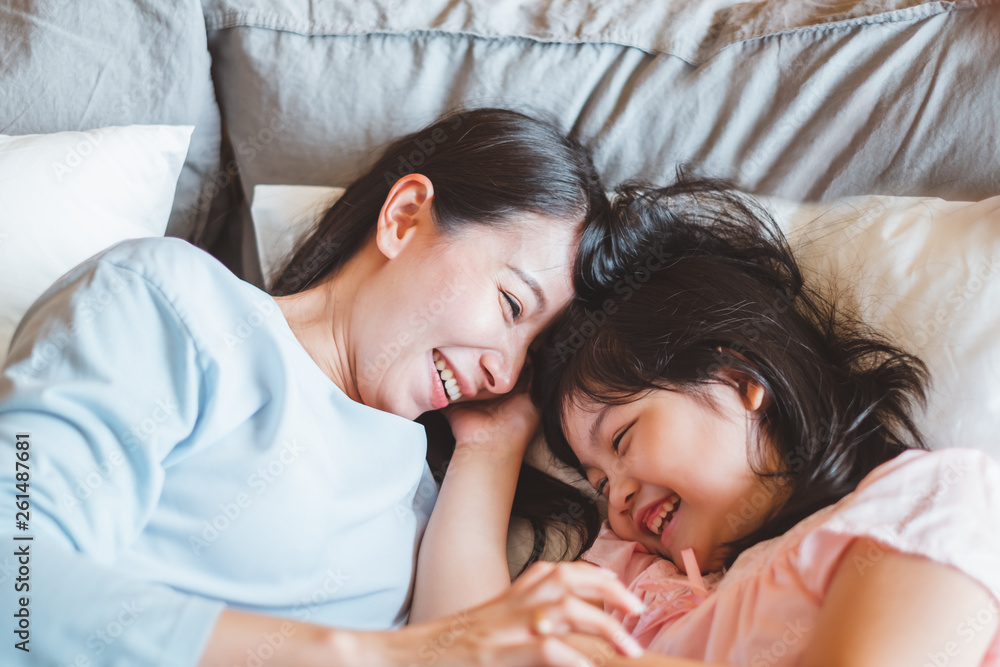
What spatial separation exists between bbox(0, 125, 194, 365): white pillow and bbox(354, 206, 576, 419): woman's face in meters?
0.43

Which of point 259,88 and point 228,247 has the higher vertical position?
point 259,88

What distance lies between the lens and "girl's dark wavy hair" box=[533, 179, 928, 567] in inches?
40.9

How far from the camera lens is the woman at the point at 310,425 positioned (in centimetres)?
73

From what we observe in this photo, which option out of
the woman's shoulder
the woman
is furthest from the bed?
the woman's shoulder

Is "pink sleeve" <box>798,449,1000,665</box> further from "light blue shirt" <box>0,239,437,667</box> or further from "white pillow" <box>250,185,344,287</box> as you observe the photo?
"white pillow" <box>250,185,344,287</box>

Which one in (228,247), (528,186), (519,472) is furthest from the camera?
(228,247)

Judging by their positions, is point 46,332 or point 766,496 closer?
point 46,332

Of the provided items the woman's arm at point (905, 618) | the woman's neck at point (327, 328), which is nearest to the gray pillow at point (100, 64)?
the woman's neck at point (327, 328)

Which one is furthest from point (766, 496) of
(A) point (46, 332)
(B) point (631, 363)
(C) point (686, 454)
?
(A) point (46, 332)

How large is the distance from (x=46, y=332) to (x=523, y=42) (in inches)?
37.6

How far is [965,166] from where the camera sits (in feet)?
4.03

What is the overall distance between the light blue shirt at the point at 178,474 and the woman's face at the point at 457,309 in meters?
0.08

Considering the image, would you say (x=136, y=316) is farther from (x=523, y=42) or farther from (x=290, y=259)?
(x=523, y=42)

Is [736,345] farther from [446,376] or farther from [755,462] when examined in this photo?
[446,376]
